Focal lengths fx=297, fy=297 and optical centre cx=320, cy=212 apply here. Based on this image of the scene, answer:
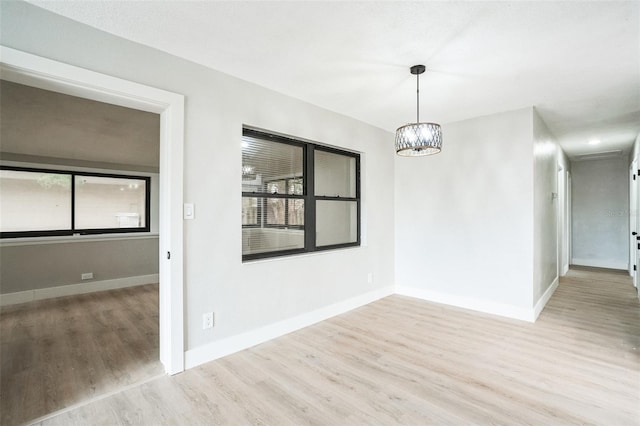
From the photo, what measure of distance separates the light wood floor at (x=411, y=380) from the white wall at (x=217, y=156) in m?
0.38

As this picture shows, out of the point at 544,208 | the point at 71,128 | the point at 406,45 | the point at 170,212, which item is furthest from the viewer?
the point at 544,208

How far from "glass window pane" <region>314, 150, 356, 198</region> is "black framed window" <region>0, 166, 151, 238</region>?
3.93 metres

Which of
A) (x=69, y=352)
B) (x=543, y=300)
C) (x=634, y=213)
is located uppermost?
(x=634, y=213)

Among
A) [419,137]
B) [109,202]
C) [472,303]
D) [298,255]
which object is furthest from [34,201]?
[472,303]

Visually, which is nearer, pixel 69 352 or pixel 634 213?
pixel 69 352

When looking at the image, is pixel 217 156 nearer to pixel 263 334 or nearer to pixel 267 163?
pixel 267 163

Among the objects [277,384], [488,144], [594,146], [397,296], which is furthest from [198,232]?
[594,146]

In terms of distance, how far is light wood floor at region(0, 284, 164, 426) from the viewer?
2.06 m

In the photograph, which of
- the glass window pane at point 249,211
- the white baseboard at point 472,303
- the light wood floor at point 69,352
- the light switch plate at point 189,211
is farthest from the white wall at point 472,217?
the light wood floor at point 69,352

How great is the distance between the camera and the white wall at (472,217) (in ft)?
11.5

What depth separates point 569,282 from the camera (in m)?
5.29

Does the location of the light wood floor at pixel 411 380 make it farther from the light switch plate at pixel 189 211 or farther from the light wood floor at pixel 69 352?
the light switch plate at pixel 189 211

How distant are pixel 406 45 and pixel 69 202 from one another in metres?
5.61

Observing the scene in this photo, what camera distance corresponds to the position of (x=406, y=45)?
2.22m
